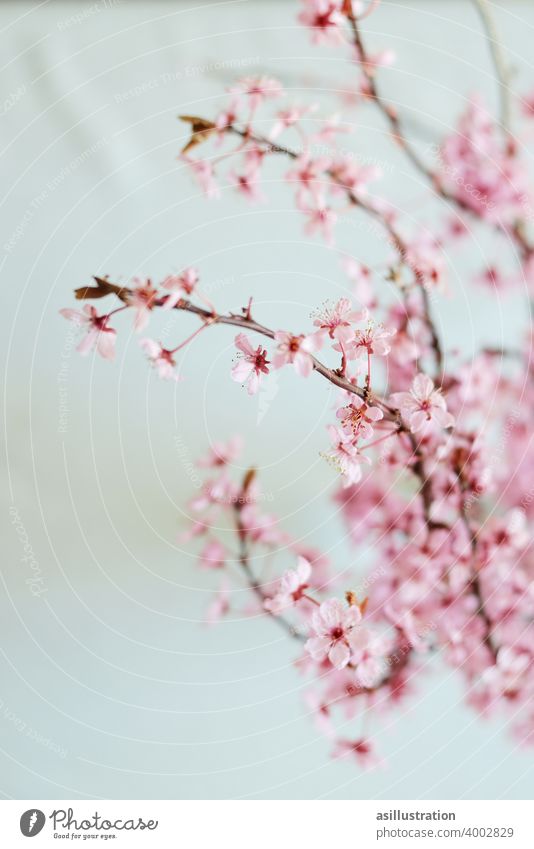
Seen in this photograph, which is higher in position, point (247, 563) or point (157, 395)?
point (157, 395)

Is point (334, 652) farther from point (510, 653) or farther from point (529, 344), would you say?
point (529, 344)

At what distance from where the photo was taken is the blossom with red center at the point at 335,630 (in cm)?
47

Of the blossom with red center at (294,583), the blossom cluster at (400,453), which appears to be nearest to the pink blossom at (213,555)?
the blossom cluster at (400,453)

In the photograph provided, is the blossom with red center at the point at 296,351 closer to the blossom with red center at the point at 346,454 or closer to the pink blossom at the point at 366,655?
the blossom with red center at the point at 346,454

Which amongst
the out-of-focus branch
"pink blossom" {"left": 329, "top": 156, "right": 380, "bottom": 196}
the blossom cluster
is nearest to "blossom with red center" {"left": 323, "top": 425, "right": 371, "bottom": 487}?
the blossom cluster

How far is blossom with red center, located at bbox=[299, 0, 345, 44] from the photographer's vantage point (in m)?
0.52

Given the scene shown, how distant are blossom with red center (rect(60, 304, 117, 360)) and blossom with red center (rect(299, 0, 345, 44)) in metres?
0.28

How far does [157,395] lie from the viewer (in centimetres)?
63

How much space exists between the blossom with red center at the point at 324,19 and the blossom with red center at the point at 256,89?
0.15 ft

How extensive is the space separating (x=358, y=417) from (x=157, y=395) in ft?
0.76

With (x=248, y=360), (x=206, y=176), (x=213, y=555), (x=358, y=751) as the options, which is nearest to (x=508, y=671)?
(x=358, y=751)

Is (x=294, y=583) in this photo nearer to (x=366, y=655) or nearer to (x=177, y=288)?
(x=366, y=655)

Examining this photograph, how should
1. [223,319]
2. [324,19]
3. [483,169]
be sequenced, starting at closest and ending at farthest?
1. [223,319]
2. [324,19]
3. [483,169]

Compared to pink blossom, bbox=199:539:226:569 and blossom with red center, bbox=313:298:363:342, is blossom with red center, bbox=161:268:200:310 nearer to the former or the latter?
blossom with red center, bbox=313:298:363:342
